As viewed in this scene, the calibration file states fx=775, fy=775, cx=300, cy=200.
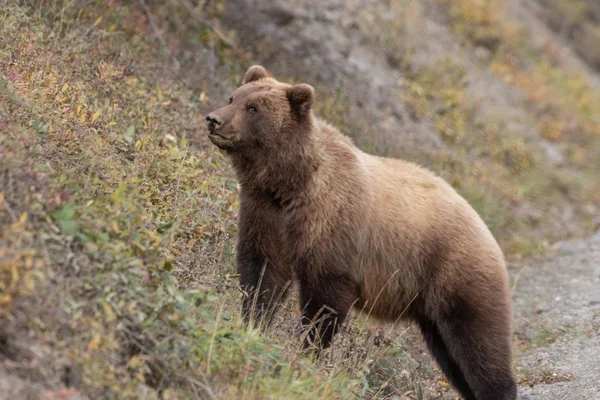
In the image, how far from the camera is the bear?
20.4ft

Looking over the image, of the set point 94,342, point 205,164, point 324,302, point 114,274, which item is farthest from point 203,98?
point 94,342

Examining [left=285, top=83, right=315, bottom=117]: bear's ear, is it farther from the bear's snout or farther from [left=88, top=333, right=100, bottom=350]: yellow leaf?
[left=88, top=333, right=100, bottom=350]: yellow leaf

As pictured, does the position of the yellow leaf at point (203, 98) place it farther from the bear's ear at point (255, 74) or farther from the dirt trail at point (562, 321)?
the dirt trail at point (562, 321)

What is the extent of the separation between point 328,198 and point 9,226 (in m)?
Result: 2.73

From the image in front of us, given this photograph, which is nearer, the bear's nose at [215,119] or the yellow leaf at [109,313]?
the yellow leaf at [109,313]

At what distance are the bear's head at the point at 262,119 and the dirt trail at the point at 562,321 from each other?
3.50 metres

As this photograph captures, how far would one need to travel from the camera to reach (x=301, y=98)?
649 centimetres

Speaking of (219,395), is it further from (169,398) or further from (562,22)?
(562,22)

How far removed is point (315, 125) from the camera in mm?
6719

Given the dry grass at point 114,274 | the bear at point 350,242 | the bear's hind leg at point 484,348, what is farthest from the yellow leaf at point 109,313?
the bear's hind leg at point 484,348

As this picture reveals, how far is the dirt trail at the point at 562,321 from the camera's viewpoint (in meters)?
7.60

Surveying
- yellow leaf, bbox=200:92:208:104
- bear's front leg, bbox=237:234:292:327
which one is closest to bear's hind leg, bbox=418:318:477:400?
bear's front leg, bbox=237:234:292:327

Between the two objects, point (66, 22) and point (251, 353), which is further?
point (66, 22)

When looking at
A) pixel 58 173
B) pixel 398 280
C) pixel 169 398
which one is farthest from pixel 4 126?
pixel 398 280
